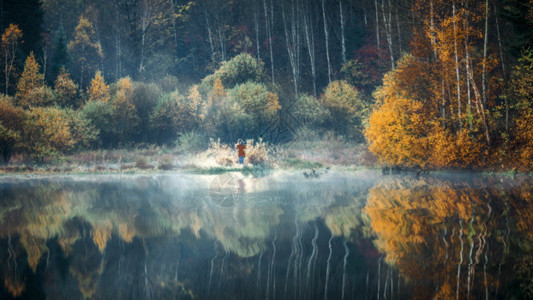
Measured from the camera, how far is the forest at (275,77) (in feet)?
72.2

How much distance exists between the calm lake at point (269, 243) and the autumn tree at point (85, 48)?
129 feet

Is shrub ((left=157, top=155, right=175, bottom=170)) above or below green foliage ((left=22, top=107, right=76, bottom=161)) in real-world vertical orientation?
below

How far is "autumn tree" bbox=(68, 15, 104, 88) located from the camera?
54.3m

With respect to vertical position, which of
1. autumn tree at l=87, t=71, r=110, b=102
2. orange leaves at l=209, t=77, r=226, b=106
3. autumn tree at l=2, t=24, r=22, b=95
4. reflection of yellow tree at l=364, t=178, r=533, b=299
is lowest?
reflection of yellow tree at l=364, t=178, r=533, b=299

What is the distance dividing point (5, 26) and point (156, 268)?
44.6 meters

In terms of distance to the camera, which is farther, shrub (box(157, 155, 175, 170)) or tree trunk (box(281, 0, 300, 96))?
tree trunk (box(281, 0, 300, 96))

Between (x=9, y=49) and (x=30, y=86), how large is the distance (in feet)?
15.8

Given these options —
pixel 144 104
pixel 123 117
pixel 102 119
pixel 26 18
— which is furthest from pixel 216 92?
pixel 26 18

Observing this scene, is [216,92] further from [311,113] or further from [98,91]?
[98,91]

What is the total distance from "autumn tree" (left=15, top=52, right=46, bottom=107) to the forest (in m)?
0.11

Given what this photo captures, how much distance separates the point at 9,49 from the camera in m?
41.7

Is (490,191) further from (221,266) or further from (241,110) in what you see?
(241,110)

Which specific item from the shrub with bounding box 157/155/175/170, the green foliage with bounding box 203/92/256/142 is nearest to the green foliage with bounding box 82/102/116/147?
the green foliage with bounding box 203/92/256/142

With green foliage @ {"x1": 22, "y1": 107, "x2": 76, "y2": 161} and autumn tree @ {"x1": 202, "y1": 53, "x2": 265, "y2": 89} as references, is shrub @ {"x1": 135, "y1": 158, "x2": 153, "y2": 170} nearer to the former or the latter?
Answer: green foliage @ {"x1": 22, "y1": 107, "x2": 76, "y2": 161}
